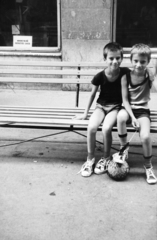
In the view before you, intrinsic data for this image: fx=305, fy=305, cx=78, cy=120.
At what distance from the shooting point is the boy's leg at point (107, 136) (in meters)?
3.08

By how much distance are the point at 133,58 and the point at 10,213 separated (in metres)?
1.86

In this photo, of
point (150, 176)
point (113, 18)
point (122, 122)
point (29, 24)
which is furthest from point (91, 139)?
point (29, 24)

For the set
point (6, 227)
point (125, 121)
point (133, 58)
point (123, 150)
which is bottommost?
point (6, 227)

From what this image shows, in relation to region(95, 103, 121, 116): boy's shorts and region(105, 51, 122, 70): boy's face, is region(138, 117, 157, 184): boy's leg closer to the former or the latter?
region(95, 103, 121, 116): boy's shorts

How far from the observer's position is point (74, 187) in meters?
2.94

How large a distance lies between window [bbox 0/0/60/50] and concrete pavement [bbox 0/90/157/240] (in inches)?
164

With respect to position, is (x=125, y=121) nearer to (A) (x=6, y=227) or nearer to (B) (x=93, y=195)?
(B) (x=93, y=195)

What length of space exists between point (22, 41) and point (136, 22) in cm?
285

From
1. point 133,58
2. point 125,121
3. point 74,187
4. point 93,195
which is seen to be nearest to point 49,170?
point 74,187

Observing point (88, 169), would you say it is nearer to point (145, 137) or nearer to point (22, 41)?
point (145, 137)

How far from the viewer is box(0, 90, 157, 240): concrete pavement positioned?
228cm

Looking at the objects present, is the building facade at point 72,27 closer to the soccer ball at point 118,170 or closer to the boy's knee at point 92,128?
the boy's knee at point 92,128

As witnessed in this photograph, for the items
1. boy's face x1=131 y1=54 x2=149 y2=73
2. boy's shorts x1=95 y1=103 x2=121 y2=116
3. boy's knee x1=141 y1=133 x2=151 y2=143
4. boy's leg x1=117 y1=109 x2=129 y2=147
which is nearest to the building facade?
boy's shorts x1=95 y1=103 x2=121 y2=116

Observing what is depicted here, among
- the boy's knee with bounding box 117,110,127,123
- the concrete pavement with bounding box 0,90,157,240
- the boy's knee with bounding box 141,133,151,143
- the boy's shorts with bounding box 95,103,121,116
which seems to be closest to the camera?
the concrete pavement with bounding box 0,90,157,240
